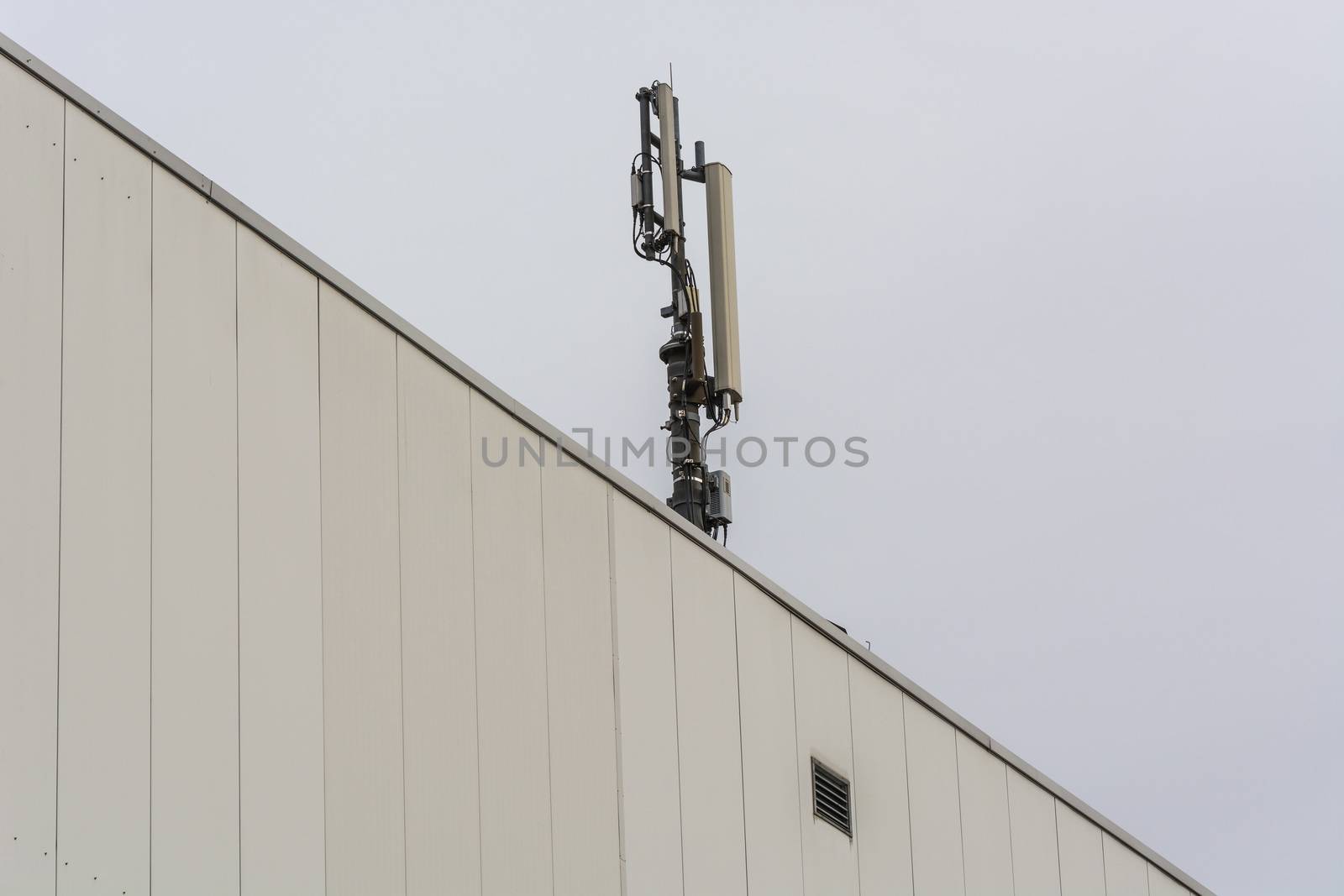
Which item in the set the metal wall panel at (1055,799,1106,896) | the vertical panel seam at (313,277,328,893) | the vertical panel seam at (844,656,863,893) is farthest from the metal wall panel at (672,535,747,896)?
the metal wall panel at (1055,799,1106,896)

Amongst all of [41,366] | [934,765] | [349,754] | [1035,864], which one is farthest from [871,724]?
[41,366]

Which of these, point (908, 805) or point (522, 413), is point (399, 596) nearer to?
point (522, 413)

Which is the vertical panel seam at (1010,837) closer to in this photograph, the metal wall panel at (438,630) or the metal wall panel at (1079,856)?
the metal wall panel at (1079,856)

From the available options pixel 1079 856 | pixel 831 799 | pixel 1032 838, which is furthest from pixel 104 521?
pixel 1079 856

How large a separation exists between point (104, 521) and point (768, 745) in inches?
140

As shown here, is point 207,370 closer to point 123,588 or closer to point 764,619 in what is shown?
point 123,588

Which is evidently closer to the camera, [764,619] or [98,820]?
[98,820]

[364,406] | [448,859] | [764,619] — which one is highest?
[364,406]

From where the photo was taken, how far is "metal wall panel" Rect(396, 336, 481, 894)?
655cm

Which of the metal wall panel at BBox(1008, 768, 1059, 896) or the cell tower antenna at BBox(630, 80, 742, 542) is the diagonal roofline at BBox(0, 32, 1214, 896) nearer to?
the metal wall panel at BBox(1008, 768, 1059, 896)

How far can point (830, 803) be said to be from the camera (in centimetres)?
824

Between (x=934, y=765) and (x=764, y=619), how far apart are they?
4.67ft

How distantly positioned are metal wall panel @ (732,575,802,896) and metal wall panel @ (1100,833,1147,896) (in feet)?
8.30

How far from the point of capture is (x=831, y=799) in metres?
8.24
